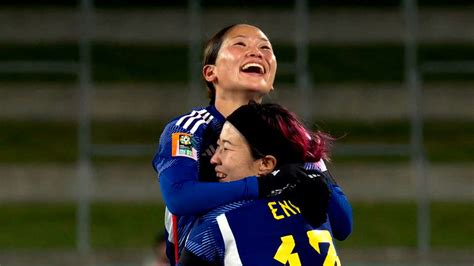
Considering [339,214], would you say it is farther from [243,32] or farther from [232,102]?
[243,32]

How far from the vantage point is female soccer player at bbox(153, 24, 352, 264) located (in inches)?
109

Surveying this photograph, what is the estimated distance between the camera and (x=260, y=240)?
2.41 meters

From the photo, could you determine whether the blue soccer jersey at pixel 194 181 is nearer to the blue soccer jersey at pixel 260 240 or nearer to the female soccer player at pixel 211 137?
the female soccer player at pixel 211 137

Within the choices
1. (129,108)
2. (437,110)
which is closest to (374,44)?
(437,110)

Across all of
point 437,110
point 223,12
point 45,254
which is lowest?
point 45,254

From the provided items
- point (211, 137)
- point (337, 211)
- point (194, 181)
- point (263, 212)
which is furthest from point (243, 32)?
point (263, 212)

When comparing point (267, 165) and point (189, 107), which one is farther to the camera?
point (189, 107)

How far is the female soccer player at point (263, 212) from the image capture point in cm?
241

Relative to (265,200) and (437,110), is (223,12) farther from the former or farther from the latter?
(265,200)

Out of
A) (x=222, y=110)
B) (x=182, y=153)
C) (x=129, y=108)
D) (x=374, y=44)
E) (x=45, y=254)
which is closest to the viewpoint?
(x=182, y=153)

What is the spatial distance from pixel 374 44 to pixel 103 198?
3.24 metres

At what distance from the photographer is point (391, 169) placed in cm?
986

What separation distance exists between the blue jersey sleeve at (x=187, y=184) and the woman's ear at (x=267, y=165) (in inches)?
1.1

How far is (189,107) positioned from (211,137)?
6.59 metres
